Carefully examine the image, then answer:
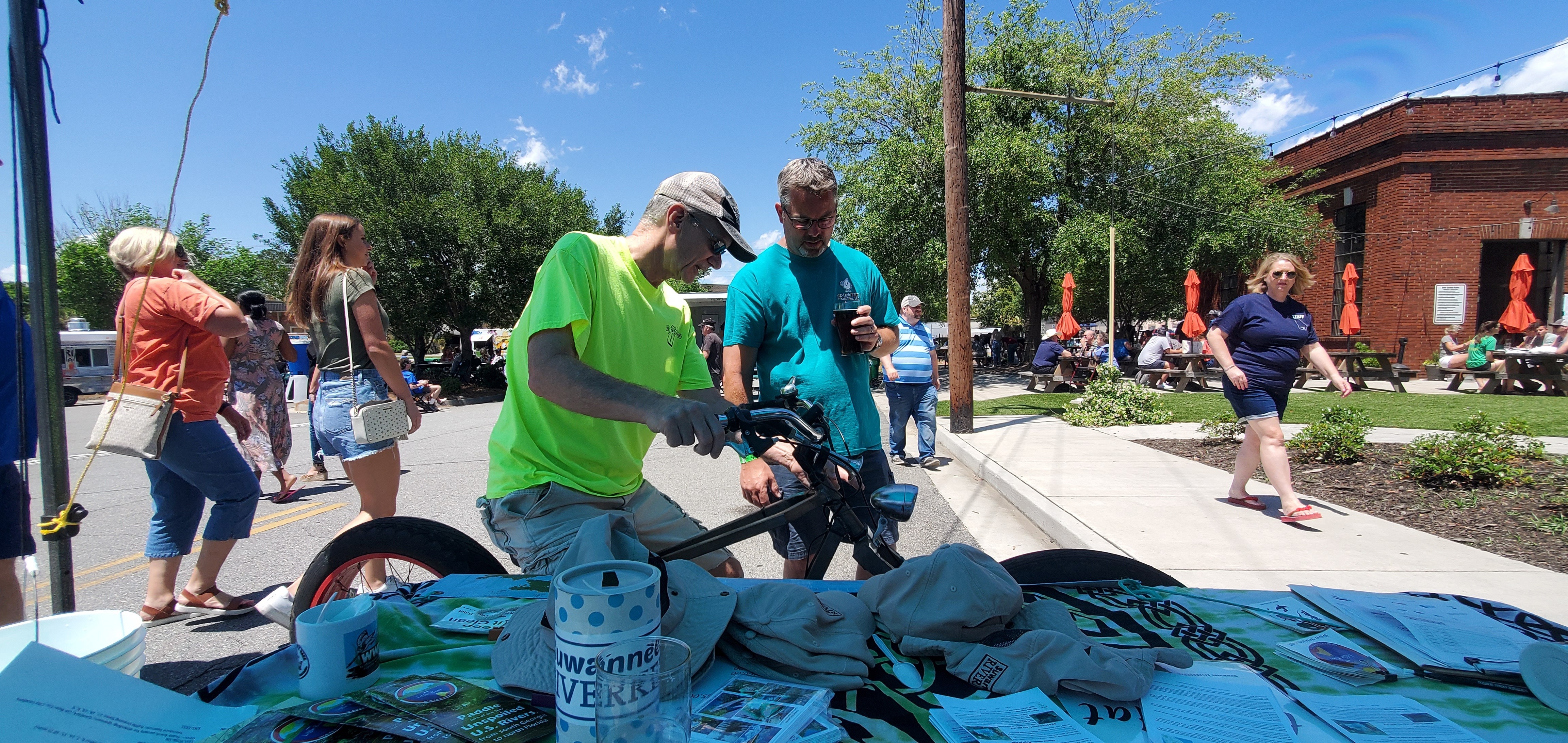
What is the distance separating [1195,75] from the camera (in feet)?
63.2

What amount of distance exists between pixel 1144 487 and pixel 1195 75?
59.2ft

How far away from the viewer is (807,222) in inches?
108

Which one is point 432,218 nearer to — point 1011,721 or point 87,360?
Answer: point 87,360

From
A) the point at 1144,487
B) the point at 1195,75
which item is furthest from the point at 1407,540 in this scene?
the point at 1195,75

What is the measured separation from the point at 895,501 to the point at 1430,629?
1.22 metres

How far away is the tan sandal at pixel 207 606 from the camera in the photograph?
12.1 feet

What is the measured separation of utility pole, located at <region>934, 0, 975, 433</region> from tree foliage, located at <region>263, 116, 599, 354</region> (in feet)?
46.9

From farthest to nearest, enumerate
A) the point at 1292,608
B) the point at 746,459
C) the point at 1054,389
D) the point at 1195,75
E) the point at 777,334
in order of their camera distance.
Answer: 1. the point at 1195,75
2. the point at 1054,389
3. the point at 777,334
4. the point at 746,459
5. the point at 1292,608

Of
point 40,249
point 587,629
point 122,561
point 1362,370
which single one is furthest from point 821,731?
point 1362,370

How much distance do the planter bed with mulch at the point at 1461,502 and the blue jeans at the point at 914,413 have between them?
2.74m

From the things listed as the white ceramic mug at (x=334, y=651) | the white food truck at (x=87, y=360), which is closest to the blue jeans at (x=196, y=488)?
the white ceramic mug at (x=334, y=651)

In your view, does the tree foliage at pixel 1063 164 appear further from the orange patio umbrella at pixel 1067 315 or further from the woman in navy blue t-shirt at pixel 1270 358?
the woman in navy blue t-shirt at pixel 1270 358

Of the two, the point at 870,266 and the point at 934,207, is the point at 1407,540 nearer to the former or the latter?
the point at 870,266

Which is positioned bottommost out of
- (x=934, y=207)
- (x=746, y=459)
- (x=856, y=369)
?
(x=746, y=459)
